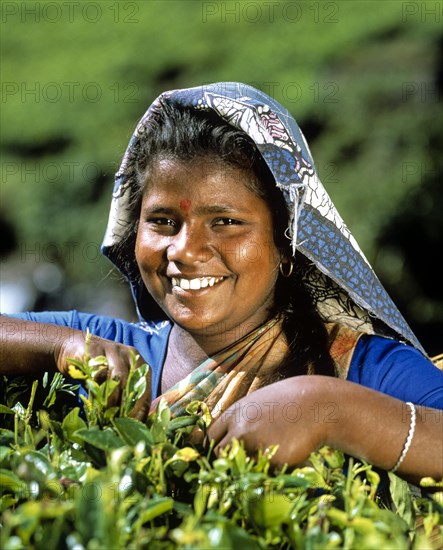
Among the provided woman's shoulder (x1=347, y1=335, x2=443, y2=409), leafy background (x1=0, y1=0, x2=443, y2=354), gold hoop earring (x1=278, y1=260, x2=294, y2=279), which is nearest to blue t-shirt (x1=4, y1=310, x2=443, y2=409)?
woman's shoulder (x1=347, y1=335, x2=443, y2=409)

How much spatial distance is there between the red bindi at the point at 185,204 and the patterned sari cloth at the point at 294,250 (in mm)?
184

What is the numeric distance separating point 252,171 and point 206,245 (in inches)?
7.4

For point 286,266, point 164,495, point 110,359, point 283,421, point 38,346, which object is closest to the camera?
point 164,495

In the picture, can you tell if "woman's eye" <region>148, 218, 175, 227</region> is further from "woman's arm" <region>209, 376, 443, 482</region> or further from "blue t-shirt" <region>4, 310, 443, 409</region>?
"woman's arm" <region>209, 376, 443, 482</region>

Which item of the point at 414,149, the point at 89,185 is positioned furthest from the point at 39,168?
the point at 414,149

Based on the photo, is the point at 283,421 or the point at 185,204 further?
the point at 185,204

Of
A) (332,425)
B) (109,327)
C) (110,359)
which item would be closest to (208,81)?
(109,327)

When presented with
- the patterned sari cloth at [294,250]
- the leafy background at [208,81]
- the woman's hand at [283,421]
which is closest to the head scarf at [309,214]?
the patterned sari cloth at [294,250]

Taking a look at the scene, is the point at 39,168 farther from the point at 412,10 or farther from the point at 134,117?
the point at 412,10

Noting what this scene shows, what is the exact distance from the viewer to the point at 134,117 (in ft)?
19.7

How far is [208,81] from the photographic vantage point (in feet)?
19.5

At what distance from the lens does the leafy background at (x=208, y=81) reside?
4809mm

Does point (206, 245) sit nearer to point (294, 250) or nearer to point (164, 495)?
point (294, 250)

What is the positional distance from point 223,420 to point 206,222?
0.70m
